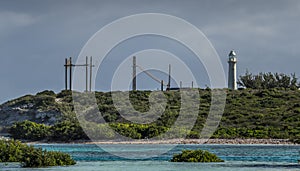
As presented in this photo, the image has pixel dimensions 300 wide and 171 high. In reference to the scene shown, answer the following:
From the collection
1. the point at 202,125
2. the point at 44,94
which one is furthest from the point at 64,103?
the point at 202,125

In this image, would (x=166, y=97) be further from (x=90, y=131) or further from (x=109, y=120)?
(x=90, y=131)

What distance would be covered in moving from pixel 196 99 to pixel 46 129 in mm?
28468

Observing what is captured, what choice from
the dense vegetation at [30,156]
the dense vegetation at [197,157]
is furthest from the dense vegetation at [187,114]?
the dense vegetation at [30,156]

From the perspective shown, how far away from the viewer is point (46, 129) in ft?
289

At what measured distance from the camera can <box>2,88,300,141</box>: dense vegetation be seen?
278ft

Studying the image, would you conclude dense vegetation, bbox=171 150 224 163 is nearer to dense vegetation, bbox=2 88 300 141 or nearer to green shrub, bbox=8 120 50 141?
dense vegetation, bbox=2 88 300 141

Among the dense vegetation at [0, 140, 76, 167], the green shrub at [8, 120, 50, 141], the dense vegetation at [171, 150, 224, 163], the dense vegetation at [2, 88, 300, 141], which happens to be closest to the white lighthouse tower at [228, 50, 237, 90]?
the dense vegetation at [2, 88, 300, 141]

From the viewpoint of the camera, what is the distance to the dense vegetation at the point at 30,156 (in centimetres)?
4338

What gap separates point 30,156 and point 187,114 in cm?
5544

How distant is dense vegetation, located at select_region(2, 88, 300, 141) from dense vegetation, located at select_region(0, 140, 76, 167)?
35079mm

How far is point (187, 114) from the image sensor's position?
97625mm

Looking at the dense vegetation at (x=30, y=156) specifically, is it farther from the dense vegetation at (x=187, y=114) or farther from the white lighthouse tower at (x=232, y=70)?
the white lighthouse tower at (x=232, y=70)

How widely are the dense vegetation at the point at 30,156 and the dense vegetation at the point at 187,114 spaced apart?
115ft

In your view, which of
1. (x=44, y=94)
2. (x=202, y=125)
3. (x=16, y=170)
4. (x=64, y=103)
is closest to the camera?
(x=16, y=170)
